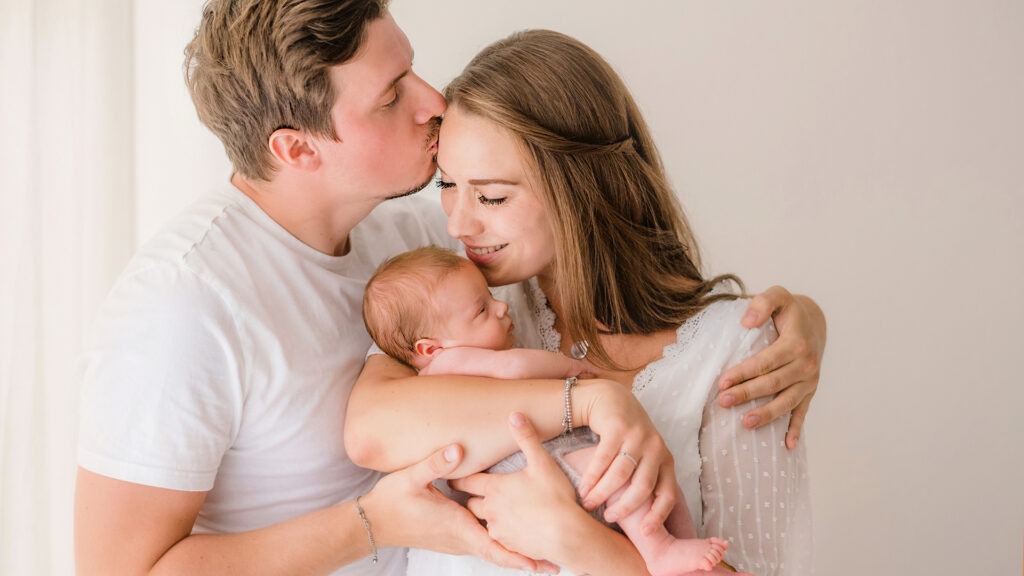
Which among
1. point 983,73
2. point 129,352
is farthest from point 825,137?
point 129,352

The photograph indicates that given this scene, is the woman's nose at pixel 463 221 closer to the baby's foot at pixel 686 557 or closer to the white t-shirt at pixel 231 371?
the white t-shirt at pixel 231 371

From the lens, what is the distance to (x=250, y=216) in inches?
80.9

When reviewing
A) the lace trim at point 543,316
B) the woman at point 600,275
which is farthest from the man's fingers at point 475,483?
the lace trim at point 543,316

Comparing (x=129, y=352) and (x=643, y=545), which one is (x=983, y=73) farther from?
(x=129, y=352)

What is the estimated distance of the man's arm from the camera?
5.86ft

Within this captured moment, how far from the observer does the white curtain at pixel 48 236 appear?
8.32 ft

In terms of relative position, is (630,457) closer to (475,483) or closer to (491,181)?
(475,483)

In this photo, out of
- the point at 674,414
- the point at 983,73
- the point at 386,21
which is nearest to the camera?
the point at 674,414

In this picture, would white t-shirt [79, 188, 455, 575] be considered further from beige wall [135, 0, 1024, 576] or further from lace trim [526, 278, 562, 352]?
beige wall [135, 0, 1024, 576]

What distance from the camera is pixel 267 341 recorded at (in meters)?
1.92

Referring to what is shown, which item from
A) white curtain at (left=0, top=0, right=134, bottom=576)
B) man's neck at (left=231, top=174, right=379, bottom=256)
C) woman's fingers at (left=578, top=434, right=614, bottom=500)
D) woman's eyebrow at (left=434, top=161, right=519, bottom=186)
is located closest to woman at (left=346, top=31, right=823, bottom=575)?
woman's eyebrow at (left=434, top=161, right=519, bottom=186)

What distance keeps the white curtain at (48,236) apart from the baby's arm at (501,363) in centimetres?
130

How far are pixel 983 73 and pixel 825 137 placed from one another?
1.83ft

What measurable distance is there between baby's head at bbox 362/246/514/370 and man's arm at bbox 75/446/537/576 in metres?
0.26
